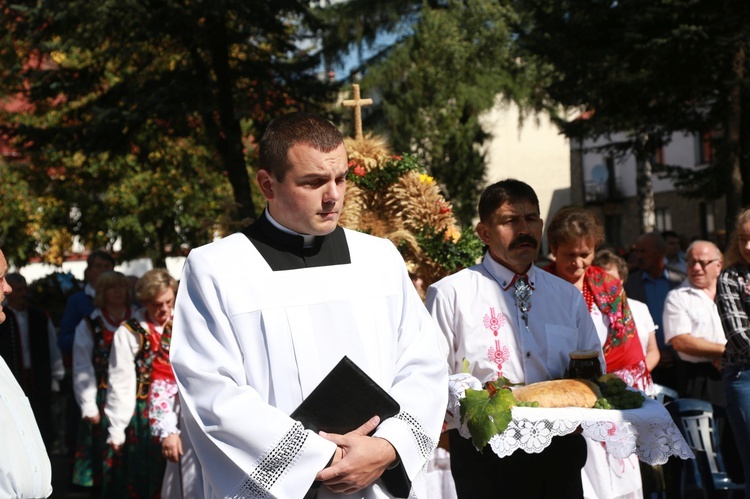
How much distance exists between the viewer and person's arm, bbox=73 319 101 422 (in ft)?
25.5

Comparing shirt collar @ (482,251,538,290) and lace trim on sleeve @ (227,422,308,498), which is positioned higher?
shirt collar @ (482,251,538,290)

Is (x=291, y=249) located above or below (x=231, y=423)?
above

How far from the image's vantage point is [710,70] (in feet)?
48.6

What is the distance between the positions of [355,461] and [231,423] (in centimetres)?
43

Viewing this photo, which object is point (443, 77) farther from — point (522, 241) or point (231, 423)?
point (231, 423)

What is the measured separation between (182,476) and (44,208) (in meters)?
19.7

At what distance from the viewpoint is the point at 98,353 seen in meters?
7.95

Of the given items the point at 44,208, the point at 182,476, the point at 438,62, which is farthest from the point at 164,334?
the point at 438,62

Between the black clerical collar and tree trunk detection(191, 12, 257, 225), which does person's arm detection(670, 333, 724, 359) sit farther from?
tree trunk detection(191, 12, 257, 225)

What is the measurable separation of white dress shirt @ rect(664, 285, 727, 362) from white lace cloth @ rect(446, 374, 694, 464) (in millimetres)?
3028

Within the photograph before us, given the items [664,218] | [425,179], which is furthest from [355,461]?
[664,218]

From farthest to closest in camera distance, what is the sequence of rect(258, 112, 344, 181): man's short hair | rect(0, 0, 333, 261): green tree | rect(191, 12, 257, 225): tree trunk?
rect(191, 12, 257, 225): tree trunk → rect(0, 0, 333, 261): green tree → rect(258, 112, 344, 181): man's short hair

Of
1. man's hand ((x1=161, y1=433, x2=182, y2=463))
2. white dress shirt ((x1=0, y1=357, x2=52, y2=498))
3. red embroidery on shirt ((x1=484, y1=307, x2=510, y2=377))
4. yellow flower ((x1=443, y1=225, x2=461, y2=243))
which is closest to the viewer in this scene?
white dress shirt ((x1=0, y1=357, x2=52, y2=498))

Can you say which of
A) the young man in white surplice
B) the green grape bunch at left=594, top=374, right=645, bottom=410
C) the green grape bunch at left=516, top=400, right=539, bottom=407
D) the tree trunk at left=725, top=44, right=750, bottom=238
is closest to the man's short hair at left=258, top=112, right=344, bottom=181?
the young man in white surplice
